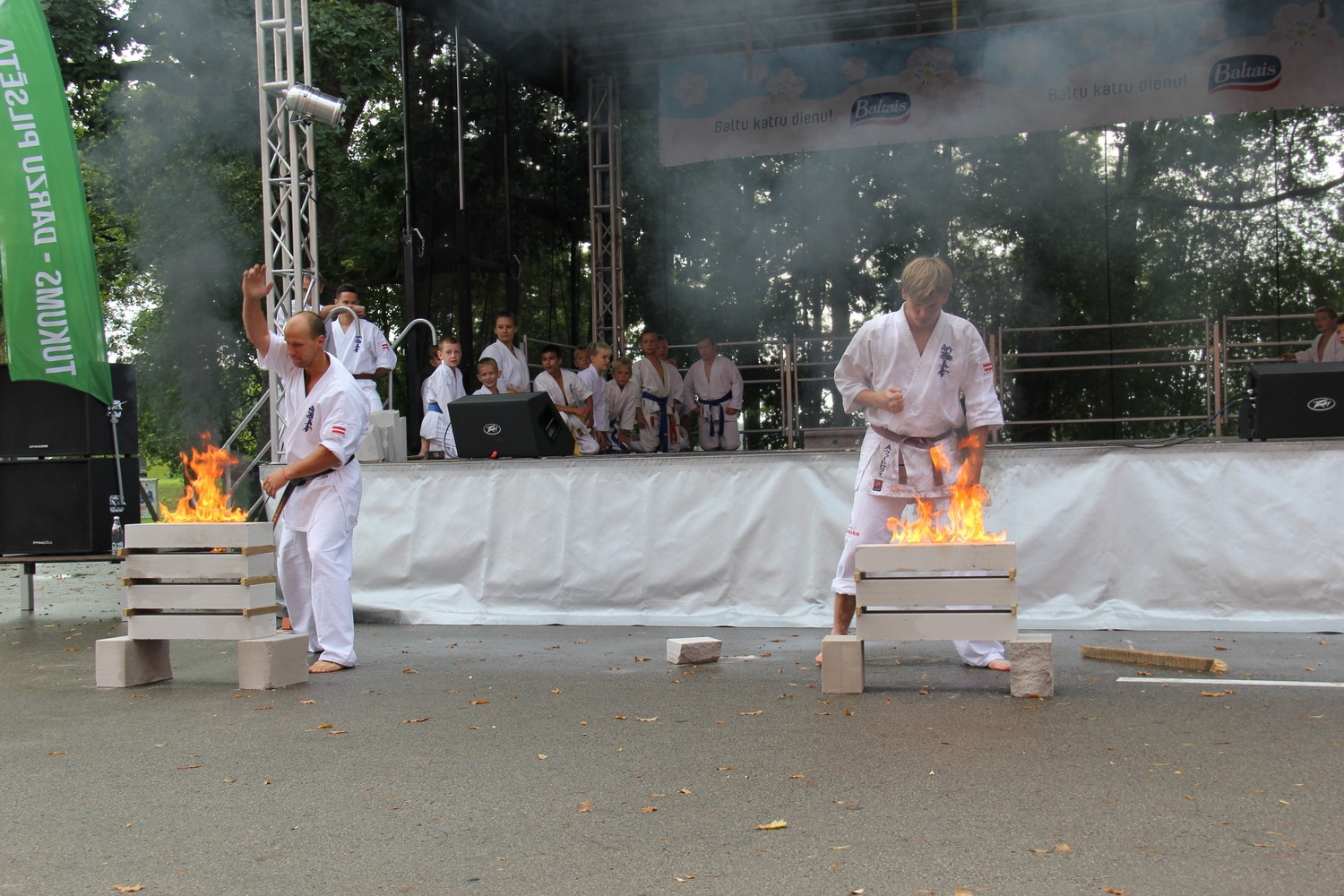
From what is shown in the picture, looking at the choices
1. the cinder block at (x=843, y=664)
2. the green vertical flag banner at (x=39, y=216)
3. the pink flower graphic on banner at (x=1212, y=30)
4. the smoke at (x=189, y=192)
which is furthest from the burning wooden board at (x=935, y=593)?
the smoke at (x=189, y=192)

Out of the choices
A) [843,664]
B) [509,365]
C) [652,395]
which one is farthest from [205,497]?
[652,395]

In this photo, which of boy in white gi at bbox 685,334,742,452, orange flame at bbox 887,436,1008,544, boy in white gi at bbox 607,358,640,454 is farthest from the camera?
boy in white gi at bbox 685,334,742,452

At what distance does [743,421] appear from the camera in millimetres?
15953

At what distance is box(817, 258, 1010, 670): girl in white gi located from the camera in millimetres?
4836

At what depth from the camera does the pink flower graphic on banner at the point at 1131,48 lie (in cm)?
1177

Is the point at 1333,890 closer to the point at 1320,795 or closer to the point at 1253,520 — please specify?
the point at 1320,795

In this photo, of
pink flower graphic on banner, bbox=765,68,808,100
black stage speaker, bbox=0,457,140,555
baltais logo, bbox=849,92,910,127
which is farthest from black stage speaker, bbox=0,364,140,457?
baltais logo, bbox=849,92,910,127

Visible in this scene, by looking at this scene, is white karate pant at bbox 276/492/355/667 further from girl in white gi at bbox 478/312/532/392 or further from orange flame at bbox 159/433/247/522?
girl in white gi at bbox 478/312/532/392

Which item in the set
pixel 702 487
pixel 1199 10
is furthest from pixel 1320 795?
pixel 1199 10

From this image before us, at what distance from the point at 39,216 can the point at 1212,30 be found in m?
10.4

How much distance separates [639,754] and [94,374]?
562 centimetres

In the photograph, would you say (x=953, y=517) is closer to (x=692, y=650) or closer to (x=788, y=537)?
(x=692, y=650)

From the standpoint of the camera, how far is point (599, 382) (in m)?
12.5

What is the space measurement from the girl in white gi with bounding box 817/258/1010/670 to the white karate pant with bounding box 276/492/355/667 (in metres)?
2.32
